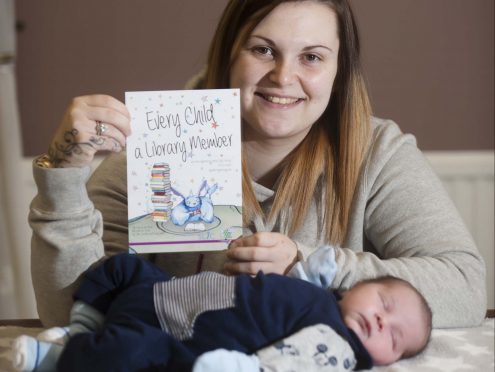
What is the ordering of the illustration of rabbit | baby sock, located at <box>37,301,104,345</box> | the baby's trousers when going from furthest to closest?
the illustration of rabbit < baby sock, located at <box>37,301,104,345</box> < the baby's trousers

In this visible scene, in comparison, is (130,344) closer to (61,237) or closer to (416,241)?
(61,237)

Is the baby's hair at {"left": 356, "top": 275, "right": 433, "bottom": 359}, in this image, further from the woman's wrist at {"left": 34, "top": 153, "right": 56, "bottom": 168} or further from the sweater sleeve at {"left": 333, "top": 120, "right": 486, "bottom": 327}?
the woman's wrist at {"left": 34, "top": 153, "right": 56, "bottom": 168}

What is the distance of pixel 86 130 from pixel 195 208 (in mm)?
184

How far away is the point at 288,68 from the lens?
121 cm

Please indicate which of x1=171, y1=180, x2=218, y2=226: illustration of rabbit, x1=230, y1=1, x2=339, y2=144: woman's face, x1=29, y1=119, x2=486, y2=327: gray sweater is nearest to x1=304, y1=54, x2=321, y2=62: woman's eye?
x1=230, y1=1, x2=339, y2=144: woman's face

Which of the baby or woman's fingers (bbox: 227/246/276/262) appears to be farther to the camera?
woman's fingers (bbox: 227/246/276/262)

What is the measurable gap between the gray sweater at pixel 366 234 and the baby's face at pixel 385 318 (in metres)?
0.08

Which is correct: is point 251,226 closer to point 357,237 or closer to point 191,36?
point 357,237

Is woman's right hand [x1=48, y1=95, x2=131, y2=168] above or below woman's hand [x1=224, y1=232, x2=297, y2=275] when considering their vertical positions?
above

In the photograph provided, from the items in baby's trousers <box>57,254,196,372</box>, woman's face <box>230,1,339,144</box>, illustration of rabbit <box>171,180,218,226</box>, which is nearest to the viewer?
baby's trousers <box>57,254,196,372</box>

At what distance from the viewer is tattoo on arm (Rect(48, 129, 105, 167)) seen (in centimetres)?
102

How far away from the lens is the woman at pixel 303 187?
41.7 inches

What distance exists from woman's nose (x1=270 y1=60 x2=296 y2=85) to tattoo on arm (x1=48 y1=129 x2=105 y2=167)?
0.31m

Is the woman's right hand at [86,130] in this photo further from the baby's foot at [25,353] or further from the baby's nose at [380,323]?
the baby's nose at [380,323]
